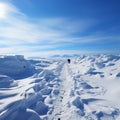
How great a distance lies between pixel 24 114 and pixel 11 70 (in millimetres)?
124298

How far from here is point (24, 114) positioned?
5397 centimetres

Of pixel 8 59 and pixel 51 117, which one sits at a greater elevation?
pixel 8 59

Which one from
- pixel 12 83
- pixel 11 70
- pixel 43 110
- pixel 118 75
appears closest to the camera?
pixel 43 110

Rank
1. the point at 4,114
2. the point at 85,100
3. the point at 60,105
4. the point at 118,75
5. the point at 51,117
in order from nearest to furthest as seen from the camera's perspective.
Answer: the point at 4,114
the point at 51,117
the point at 60,105
the point at 85,100
the point at 118,75

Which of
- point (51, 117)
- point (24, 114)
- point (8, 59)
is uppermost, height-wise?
point (8, 59)

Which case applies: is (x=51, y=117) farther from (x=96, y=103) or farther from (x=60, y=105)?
(x=96, y=103)

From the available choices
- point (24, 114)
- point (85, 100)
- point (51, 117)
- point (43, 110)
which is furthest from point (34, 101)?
point (85, 100)

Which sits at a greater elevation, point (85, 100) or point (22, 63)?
point (22, 63)

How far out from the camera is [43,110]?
6912 centimetres

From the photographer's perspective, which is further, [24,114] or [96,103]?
[96,103]

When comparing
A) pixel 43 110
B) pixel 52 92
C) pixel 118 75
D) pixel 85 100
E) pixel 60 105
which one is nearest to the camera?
pixel 43 110

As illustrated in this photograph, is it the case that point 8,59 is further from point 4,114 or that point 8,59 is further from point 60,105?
point 4,114

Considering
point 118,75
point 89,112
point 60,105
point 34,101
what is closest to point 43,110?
point 34,101

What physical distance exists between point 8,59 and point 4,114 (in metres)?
136
